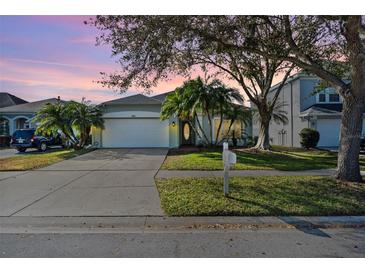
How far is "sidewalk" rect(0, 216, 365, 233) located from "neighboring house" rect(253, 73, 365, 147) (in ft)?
59.7

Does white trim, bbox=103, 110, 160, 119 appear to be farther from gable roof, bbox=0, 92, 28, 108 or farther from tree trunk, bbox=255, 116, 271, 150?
gable roof, bbox=0, 92, 28, 108

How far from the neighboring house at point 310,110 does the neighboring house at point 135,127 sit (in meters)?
6.26

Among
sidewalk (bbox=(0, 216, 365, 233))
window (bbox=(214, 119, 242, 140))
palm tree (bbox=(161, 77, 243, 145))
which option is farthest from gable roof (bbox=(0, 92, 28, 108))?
sidewalk (bbox=(0, 216, 365, 233))

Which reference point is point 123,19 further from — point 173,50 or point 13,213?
point 13,213

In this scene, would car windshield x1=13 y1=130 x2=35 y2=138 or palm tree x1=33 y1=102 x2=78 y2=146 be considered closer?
palm tree x1=33 y1=102 x2=78 y2=146

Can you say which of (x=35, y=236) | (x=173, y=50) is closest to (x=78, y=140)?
(x=173, y=50)

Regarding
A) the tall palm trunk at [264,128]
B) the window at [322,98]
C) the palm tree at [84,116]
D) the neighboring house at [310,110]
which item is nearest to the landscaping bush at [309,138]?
the neighboring house at [310,110]

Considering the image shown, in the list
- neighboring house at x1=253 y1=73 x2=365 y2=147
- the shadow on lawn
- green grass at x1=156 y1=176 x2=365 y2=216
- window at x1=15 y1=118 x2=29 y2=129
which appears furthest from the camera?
window at x1=15 y1=118 x2=29 y2=129

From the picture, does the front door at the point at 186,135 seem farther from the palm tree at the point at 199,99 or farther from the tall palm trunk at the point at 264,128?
the tall palm trunk at the point at 264,128

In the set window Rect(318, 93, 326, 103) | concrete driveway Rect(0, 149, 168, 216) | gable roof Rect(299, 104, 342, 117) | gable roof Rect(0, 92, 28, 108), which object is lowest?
concrete driveway Rect(0, 149, 168, 216)

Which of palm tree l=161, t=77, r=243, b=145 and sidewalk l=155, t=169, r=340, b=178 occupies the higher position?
palm tree l=161, t=77, r=243, b=145

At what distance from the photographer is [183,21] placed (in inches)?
314

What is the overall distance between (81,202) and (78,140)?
14957 mm

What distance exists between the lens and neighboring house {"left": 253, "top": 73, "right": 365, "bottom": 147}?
2298cm
